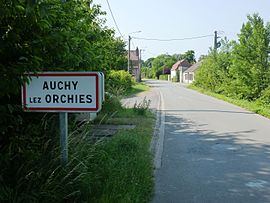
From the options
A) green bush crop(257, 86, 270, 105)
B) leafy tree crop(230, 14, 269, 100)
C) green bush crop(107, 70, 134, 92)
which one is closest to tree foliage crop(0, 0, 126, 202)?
green bush crop(107, 70, 134, 92)

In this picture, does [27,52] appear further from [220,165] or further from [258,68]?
[258,68]

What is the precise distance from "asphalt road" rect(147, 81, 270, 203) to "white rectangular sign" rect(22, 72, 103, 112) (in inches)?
74.5

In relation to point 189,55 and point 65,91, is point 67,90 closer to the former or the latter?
point 65,91

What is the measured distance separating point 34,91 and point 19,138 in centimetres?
56

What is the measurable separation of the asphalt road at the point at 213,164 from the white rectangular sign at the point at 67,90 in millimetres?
1892

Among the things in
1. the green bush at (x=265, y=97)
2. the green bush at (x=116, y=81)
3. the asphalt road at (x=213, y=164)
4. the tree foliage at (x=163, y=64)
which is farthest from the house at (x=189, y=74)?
the asphalt road at (x=213, y=164)

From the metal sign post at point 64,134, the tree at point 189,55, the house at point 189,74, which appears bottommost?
the metal sign post at point 64,134

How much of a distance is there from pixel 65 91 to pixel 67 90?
25 millimetres

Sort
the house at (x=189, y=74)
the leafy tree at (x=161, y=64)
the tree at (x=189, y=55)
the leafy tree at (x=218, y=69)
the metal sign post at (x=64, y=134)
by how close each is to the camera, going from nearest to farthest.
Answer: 1. the metal sign post at (x=64, y=134)
2. the leafy tree at (x=218, y=69)
3. the house at (x=189, y=74)
4. the leafy tree at (x=161, y=64)
5. the tree at (x=189, y=55)

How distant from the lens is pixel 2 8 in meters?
2.86

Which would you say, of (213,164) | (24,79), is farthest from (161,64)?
(24,79)

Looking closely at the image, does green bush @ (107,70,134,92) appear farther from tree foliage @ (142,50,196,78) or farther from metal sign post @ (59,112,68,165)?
tree foliage @ (142,50,196,78)

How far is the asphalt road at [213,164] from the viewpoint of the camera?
16.9 ft

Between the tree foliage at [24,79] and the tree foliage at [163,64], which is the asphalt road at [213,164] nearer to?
the tree foliage at [24,79]
